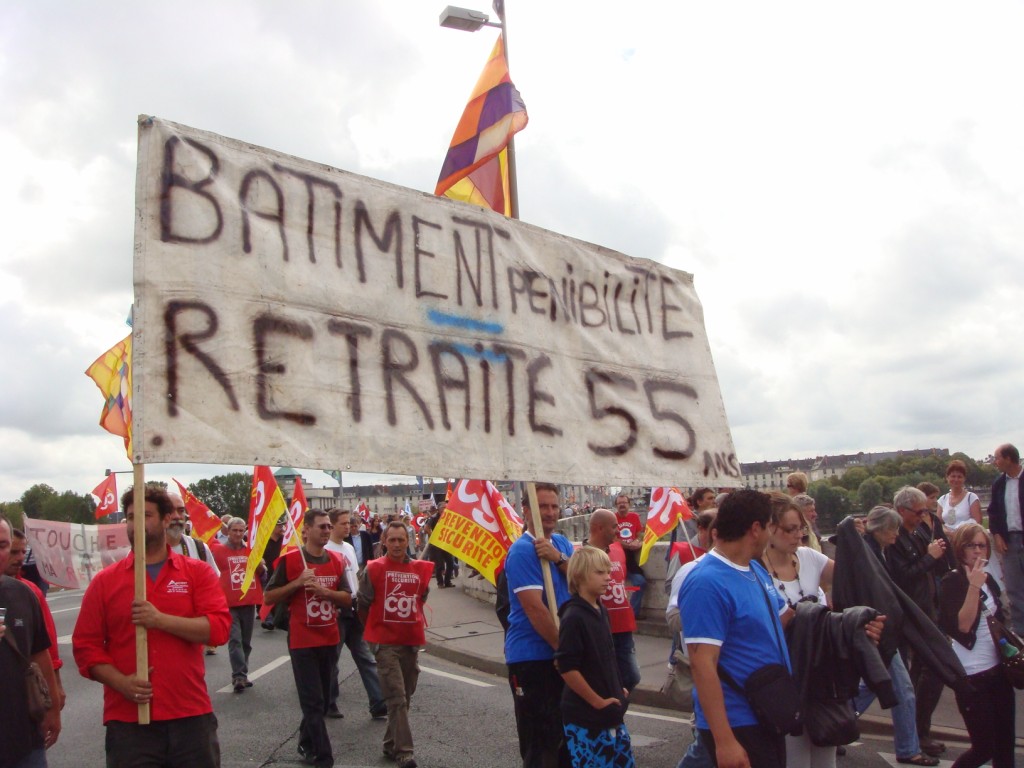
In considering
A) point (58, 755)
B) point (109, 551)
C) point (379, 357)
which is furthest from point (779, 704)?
point (109, 551)

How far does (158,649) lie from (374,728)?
14.6ft

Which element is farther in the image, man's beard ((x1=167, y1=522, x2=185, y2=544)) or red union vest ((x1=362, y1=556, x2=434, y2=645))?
man's beard ((x1=167, y1=522, x2=185, y2=544))

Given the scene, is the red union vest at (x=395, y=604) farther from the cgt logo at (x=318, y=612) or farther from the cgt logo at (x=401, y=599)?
the cgt logo at (x=318, y=612)

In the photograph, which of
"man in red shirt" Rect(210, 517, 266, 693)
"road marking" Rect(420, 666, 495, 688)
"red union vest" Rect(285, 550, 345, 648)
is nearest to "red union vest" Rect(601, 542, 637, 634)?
"red union vest" Rect(285, 550, 345, 648)

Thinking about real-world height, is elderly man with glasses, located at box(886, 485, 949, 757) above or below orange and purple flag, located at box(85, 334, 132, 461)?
below

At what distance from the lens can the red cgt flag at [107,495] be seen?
22.6 metres

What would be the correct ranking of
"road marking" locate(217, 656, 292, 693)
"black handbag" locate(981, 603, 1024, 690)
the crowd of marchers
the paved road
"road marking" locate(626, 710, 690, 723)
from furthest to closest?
"road marking" locate(217, 656, 292, 693)
"road marking" locate(626, 710, 690, 723)
the paved road
"black handbag" locate(981, 603, 1024, 690)
the crowd of marchers

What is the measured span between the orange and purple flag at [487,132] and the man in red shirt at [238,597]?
4.78 meters

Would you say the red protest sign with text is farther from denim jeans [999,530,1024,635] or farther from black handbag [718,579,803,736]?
denim jeans [999,530,1024,635]

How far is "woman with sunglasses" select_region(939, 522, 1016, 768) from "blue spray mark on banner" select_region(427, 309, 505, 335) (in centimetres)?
298

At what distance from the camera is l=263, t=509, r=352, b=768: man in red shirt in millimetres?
6422

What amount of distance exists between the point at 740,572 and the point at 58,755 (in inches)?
240

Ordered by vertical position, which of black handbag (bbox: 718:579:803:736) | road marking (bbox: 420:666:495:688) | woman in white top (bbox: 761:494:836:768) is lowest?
road marking (bbox: 420:666:495:688)

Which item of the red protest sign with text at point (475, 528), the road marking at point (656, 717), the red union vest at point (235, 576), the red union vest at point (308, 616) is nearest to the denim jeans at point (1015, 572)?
the road marking at point (656, 717)
